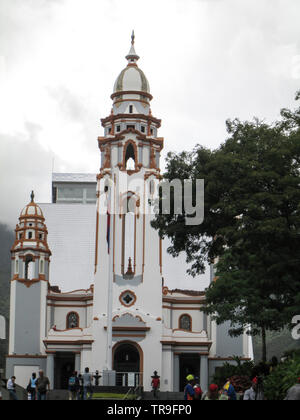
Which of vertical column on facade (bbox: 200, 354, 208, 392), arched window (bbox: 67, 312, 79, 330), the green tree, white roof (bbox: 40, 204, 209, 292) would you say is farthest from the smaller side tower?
the green tree

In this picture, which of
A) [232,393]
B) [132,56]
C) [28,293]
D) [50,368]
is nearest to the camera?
[232,393]

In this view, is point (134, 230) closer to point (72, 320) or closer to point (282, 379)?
point (72, 320)

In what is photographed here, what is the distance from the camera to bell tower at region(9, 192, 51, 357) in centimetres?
6366

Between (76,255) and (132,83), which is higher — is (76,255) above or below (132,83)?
below

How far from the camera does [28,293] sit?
212ft

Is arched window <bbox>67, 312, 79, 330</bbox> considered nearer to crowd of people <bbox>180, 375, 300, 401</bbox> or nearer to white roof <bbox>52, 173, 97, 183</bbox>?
crowd of people <bbox>180, 375, 300, 401</bbox>

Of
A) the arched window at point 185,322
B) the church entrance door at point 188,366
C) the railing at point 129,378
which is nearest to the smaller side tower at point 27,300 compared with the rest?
the railing at point 129,378

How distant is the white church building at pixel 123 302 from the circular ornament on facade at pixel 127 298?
76 mm

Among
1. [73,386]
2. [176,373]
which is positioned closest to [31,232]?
[176,373]

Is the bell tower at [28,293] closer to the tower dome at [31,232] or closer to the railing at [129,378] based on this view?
the tower dome at [31,232]

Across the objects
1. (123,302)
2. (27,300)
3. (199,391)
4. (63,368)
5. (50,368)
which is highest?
(27,300)

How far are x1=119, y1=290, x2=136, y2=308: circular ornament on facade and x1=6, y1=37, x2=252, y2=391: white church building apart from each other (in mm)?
76

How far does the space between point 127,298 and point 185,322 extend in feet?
20.7
